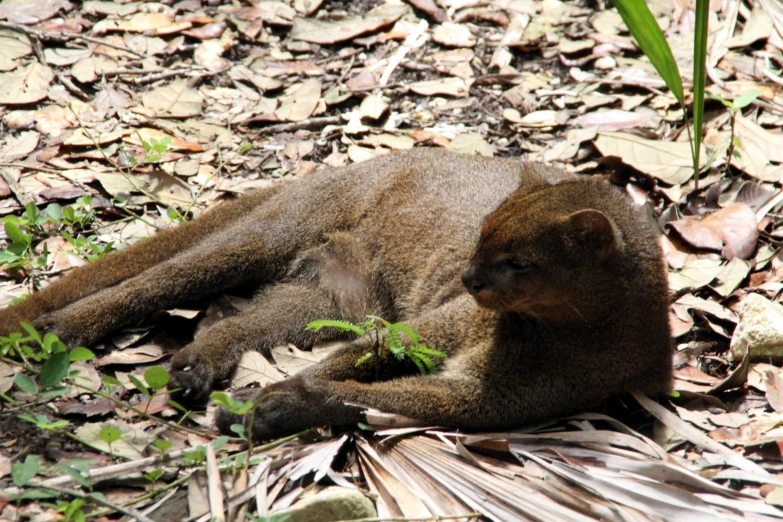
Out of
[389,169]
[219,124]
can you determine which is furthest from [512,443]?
[219,124]

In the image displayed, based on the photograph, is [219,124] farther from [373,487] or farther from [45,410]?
[373,487]

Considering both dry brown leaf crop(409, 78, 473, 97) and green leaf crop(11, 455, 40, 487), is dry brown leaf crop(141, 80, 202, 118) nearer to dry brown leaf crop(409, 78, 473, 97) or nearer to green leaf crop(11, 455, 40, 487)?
dry brown leaf crop(409, 78, 473, 97)

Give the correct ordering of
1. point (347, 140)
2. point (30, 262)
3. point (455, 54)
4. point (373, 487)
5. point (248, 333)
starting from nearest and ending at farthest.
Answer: point (373, 487) → point (248, 333) → point (30, 262) → point (347, 140) → point (455, 54)

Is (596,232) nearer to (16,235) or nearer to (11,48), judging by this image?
(16,235)

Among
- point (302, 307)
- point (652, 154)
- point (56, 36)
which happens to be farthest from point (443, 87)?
point (56, 36)

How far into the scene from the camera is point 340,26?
277 inches

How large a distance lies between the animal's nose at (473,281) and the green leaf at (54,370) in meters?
1.79

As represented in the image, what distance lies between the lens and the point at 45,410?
3766 millimetres

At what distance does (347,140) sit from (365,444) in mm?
3092

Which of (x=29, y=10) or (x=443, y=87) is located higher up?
(x=29, y=10)

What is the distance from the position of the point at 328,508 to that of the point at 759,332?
2.42 m

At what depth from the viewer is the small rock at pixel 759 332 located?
409 centimetres

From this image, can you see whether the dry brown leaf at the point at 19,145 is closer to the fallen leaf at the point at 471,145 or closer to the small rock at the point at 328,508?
the fallen leaf at the point at 471,145

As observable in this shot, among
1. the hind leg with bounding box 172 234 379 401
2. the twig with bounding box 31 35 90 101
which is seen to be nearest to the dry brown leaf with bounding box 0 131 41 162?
the twig with bounding box 31 35 90 101
